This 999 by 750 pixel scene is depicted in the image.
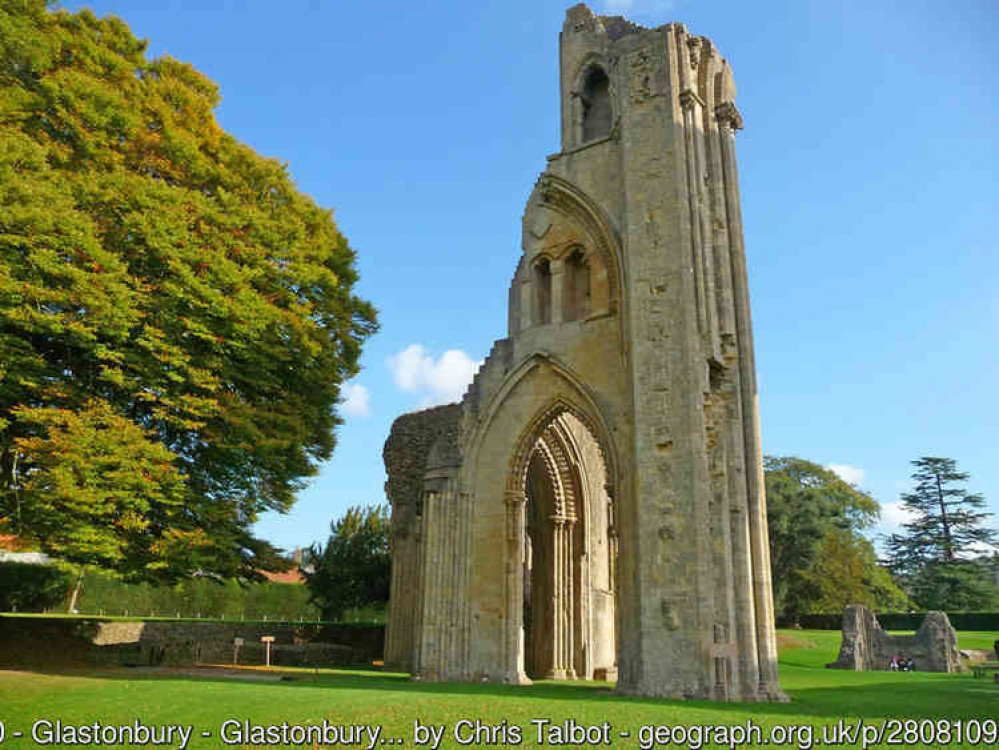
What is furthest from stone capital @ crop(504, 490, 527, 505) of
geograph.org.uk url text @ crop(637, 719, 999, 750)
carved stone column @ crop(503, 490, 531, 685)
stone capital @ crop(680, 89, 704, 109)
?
stone capital @ crop(680, 89, 704, 109)

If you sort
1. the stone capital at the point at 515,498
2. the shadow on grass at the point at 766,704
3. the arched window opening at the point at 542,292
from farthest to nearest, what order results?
the arched window opening at the point at 542,292, the stone capital at the point at 515,498, the shadow on grass at the point at 766,704

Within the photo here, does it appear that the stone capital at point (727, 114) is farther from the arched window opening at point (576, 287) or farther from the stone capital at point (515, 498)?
the stone capital at point (515, 498)

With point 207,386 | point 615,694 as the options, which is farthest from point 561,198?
point 615,694

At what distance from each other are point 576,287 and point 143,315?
A: 936cm

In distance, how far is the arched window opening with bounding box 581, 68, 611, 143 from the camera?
1911 cm

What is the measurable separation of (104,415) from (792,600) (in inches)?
1452

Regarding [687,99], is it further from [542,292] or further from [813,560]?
[813,560]

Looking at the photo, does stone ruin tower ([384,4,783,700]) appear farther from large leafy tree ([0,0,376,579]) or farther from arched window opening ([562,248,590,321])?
large leafy tree ([0,0,376,579])

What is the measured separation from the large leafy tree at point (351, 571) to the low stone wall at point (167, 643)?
181 centimetres

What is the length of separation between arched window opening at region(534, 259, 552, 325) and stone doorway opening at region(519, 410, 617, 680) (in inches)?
134

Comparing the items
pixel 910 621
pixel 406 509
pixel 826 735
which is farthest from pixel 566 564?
pixel 910 621

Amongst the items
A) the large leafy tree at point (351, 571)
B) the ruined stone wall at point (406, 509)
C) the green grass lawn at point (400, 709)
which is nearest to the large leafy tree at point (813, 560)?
the large leafy tree at point (351, 571)

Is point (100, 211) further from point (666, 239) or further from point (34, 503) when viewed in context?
point (666, 239)

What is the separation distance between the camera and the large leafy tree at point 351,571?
94.9 feet
